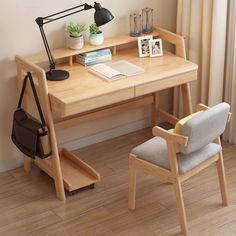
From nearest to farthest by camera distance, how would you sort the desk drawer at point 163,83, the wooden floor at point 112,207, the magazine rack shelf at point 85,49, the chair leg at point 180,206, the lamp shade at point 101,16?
the chair leg at point 180,206 < the wooden floor at point 112,207 < the lamp shade at point 101,16 < the desk drawer at point 163,83 < the magazine rack shelf at point 85,49

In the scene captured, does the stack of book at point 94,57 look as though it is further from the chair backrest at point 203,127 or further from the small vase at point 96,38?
the chair backrest at point 203,127

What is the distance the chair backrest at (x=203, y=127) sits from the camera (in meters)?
3.01

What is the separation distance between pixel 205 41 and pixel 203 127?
4.17ft

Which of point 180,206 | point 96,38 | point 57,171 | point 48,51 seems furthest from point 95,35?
point 180,206

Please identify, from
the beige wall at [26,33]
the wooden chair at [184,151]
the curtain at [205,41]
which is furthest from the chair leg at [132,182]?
the curtain at [205,41]

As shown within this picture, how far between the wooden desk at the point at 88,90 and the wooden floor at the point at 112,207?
11cm

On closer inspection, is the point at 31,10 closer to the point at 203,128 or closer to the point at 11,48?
the point at 11,48

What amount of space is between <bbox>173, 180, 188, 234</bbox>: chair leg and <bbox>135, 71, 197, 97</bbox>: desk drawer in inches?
29.1

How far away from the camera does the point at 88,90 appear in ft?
11.6

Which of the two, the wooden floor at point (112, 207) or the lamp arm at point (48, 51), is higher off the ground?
the lamp arm at point (48, 51)

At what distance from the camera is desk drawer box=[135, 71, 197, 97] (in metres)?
3.68

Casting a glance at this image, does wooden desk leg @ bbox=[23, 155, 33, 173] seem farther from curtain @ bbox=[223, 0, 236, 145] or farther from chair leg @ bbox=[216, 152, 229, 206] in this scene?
curtain @ bbox=[223, 0, 236, 145]

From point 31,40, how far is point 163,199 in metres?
1.36

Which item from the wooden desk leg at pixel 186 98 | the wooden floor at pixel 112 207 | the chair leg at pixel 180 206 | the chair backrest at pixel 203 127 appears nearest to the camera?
the chair backrest at pixel 203 127
